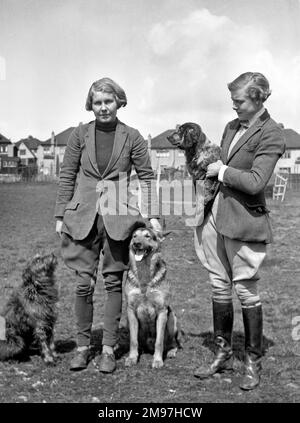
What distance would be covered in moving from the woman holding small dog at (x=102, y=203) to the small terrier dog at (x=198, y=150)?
509 millimetres

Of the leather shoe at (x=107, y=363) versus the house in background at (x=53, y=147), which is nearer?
the leather shoe at (x=107, y=363)

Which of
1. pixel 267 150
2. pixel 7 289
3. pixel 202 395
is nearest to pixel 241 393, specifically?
pixel 202 395

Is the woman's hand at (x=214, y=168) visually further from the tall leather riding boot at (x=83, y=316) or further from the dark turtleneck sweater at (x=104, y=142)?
the tall leather riding boot at (x=83, y=316)

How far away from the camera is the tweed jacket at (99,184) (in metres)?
5.00

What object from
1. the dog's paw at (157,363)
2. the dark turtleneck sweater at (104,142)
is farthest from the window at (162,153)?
the dog's paw at (157,363)

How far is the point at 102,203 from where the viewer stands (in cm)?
502

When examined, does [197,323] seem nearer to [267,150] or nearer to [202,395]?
[202,395]

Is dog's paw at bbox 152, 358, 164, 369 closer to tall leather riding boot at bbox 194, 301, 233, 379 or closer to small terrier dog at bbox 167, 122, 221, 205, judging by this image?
tall leather riding boot at bbox 194, 301, 233, 379

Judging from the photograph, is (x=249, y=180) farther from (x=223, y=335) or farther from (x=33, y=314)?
(x=33, y=314)

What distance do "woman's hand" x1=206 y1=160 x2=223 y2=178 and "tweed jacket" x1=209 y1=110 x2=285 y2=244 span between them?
90 millimetres

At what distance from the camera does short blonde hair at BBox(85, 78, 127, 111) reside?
489 cm

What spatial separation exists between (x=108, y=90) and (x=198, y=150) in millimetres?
966

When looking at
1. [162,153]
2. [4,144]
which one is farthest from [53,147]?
[162,153]

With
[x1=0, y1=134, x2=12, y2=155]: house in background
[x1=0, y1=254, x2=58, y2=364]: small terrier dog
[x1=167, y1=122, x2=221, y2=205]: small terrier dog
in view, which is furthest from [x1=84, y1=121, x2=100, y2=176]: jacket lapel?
[x1=0, y1=134, x2=12, y2=155]: house in background
